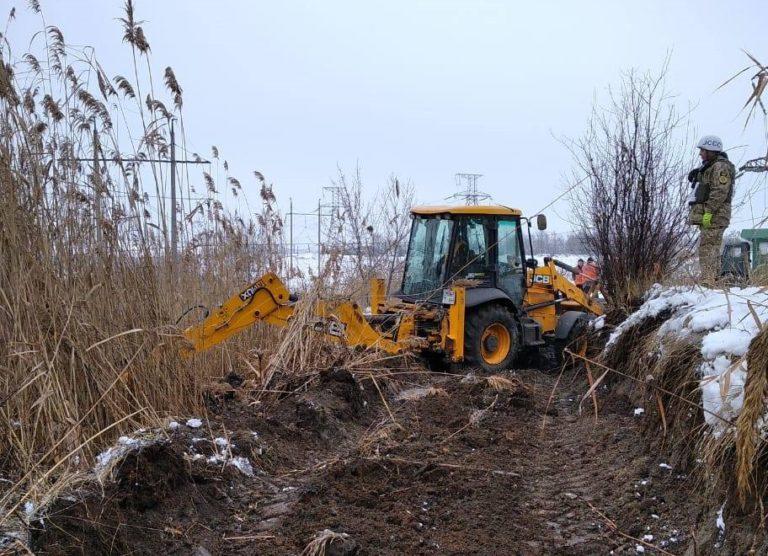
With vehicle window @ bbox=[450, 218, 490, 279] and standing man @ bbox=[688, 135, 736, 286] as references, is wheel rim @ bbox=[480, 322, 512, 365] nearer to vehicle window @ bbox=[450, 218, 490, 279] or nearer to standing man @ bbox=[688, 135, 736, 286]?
vehicle window @ bbox=[450, 218, 490, 279]

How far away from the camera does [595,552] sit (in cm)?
344

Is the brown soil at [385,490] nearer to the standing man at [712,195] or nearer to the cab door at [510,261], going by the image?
the standing man at [712,195]

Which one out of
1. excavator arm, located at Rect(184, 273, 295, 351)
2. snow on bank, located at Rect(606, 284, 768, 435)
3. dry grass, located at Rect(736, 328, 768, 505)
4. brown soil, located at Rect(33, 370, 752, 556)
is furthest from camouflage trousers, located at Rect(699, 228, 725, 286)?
dry grass, located at Rect(736, 328, 768, 505)

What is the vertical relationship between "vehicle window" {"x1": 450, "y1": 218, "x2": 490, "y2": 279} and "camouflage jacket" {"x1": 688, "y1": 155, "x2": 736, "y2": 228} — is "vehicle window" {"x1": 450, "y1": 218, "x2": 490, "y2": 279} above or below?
below

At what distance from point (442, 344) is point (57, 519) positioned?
5.92 meters

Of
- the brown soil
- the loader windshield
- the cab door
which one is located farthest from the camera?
the cab door

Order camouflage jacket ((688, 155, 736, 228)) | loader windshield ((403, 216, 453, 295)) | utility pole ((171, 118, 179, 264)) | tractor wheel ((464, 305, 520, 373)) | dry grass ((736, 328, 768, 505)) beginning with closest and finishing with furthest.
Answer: dry grass ((736, 328, 768, 505)) → utility pole ((171, 118, 179, 264)) → camouflage jacket ((688, 155, 736, 228)) → tractor wheel ((464, 305, 520, 373)) → loader windshield ((403, 216, 453, 295))

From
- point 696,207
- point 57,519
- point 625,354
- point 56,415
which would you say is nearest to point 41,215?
point 56,415

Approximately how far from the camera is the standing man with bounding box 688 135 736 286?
7.51 meters

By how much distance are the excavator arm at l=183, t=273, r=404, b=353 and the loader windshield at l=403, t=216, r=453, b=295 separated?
1.48 meters

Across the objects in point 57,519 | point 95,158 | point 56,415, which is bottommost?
point 57,519

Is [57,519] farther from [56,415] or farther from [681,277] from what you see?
[681,277]

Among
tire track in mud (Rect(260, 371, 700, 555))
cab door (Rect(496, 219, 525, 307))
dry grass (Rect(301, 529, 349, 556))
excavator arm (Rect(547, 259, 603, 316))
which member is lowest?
tire track in mud (Rect(260, 371, 700, 555))

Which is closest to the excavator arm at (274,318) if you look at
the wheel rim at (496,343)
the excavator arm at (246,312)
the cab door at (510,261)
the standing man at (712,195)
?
the excavator arm at (246,312)
